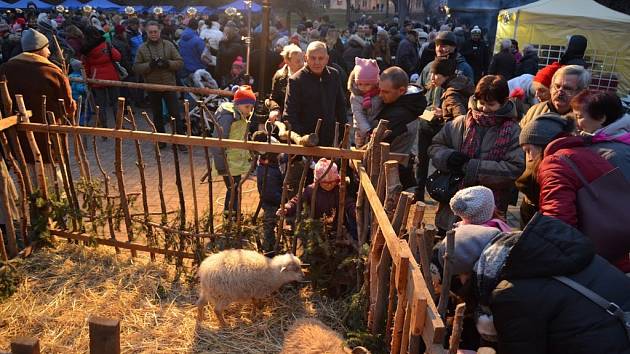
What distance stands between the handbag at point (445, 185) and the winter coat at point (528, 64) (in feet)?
22.6

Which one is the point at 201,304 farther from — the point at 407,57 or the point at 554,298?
the point at 407,57

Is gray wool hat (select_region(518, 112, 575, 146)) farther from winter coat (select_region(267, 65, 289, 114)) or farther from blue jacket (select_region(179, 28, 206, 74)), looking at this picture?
blue jacket (select_region(179, 28, 206, 74))

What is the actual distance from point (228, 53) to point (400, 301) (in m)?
8.40

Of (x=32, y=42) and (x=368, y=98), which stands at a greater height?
(x=32, y=42)

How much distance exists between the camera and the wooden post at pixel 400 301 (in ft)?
8.00

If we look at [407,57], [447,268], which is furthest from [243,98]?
[407,57]

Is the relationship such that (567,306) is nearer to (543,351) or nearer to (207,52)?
(543,351)

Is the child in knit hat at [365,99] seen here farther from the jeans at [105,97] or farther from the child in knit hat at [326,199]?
the jeans at [105,97]

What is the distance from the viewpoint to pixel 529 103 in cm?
788

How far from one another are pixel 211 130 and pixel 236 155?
443cm

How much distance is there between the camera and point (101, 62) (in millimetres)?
9383

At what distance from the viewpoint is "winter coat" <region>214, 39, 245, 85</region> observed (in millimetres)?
10109

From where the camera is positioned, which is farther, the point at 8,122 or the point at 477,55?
the point at 477,55

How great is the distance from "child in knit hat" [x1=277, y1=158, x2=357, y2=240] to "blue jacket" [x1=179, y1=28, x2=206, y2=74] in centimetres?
750
